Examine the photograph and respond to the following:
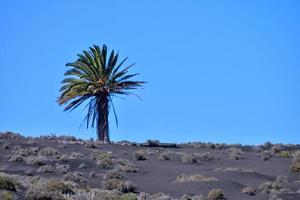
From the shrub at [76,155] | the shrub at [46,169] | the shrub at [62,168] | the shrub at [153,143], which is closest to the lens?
the shrub at [46,169]


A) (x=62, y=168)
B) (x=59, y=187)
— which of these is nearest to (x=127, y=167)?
(x=62, y=168)

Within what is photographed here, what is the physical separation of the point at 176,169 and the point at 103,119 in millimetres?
11201

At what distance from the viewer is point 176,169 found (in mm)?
30359

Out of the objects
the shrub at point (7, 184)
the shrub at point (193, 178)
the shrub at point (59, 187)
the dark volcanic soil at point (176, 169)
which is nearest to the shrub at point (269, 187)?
the dark volcanic soil at point (176, 169)

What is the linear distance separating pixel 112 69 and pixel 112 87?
1628 millimetres

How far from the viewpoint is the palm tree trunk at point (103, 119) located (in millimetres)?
40219

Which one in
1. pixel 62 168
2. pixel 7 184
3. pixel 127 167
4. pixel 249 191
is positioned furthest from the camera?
pixel 127 167

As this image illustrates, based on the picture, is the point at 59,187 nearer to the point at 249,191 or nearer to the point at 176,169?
the point at 249,191

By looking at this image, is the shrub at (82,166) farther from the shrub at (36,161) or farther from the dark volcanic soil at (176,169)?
the shrub at (36,161)

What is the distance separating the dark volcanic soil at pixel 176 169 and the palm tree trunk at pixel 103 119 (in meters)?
2.20

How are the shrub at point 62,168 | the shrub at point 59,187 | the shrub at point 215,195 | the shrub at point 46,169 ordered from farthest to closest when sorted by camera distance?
the shrub at point 62,168 < the shrub at point 46,169 < the shrub at point 215,195 < the shrub at point 59,187

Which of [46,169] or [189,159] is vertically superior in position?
[189,159]

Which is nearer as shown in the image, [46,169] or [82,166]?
[46,169]

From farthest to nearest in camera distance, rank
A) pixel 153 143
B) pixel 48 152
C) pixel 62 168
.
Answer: pixel 153 143 < pixel 48 152 < pixel 62 168
